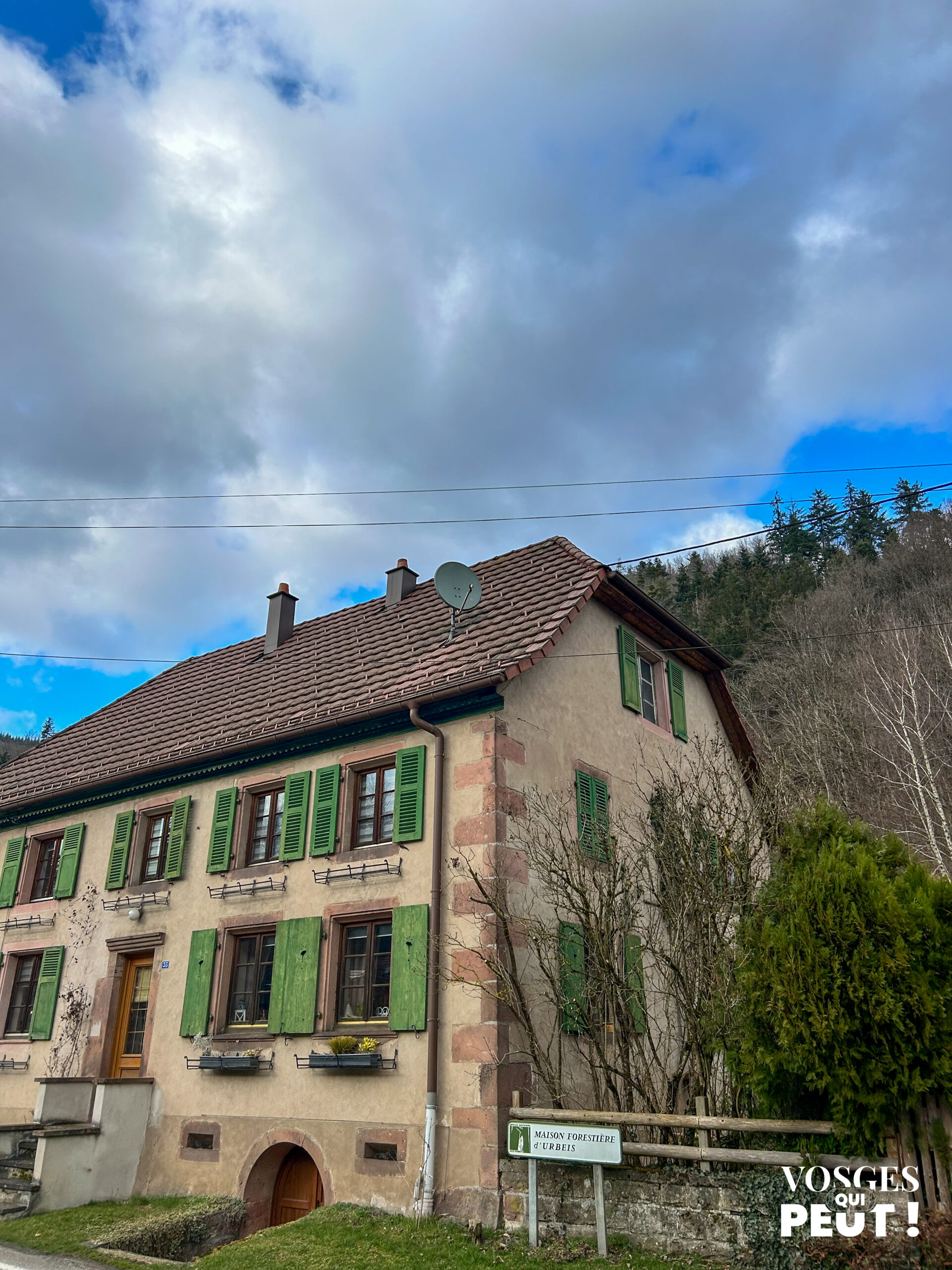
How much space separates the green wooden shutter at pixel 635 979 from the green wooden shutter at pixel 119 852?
8331 millimetres

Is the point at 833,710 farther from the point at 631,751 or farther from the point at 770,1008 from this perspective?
the point at 770,1008

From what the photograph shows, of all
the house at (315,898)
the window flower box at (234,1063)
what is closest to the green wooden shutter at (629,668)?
the house at (315,898)

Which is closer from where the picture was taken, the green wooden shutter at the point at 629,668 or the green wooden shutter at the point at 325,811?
the green wooden shutter at the point at 325,811

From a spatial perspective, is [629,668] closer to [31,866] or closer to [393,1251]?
[393,1251]

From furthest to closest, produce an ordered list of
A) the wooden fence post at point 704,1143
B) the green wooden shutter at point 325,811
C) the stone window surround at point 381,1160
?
the green wooden shutter at point 325,811
the stone window surround at point 381,1160
the wooden fence post at point 704,1143

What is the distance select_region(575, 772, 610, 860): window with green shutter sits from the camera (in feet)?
41.8

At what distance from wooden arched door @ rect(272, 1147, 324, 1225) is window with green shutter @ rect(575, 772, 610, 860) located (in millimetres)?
5352

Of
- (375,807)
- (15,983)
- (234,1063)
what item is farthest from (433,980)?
(15,983)

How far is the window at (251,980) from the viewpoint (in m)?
13.6

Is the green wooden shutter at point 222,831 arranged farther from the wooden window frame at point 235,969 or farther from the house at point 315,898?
the wooden window frame at point 235,969

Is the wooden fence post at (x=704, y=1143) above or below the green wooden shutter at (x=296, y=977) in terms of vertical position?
below

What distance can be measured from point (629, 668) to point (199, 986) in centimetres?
806

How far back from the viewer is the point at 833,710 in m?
30.6

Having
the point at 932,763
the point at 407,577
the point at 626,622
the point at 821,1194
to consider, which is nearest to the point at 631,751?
the point at 626,622
